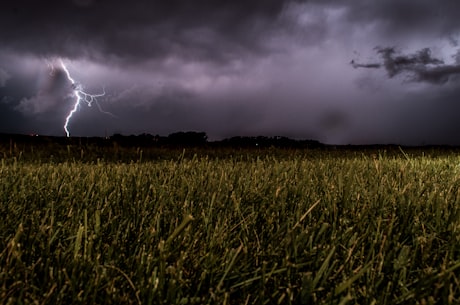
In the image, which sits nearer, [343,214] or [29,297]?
[29,297]

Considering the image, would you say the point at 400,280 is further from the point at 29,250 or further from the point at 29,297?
the point at 29,250

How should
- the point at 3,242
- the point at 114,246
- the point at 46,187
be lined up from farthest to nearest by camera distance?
the point at 46,187, the point at 3,242, the point at 114,246

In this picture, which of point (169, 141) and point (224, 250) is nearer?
point (224, 250)

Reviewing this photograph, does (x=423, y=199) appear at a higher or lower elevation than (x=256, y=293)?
higher

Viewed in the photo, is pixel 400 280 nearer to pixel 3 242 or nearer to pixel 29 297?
pixel 29 297

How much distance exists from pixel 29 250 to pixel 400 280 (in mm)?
1274

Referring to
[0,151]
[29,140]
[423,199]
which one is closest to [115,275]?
[423,199]

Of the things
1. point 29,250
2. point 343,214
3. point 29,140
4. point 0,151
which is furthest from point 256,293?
point 29,140

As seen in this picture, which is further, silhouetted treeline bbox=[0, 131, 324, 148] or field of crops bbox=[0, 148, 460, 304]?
silhouetted treeline bbox=[0, 131, 324, 148]

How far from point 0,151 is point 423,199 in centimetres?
705

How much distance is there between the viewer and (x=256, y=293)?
1.36 meters

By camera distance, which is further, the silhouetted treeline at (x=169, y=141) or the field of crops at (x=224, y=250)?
the silhouetted treeline at (x=169, y=141)

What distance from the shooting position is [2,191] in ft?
8.86

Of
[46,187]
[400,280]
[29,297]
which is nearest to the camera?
[29,297]
